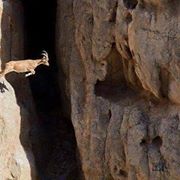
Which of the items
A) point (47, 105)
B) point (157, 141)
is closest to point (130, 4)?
point (157, 141)

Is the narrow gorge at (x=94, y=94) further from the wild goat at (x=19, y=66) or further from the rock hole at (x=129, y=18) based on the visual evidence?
the wild goat at (x=19, y=66)

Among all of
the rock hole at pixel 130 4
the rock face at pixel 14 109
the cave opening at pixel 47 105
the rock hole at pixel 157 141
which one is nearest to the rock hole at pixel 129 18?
the rock hole at pixel 130 4

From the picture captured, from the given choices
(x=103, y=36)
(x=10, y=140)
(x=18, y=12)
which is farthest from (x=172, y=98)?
(x=18, y=12)

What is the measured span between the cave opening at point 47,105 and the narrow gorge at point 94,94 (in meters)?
0.02

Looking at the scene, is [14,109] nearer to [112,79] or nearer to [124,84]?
[112,79]

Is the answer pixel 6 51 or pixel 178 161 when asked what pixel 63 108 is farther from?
pixel 178 161

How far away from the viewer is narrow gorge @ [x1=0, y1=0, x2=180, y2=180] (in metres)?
9.94

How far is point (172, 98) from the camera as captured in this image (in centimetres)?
995

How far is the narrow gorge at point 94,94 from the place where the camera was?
9938 mm

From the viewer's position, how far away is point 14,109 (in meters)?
12.2

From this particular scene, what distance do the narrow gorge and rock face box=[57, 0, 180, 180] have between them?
0.02 meters

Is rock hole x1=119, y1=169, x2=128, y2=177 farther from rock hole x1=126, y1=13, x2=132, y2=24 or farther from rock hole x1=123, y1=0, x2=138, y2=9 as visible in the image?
rock hole x1=123, y1=0, x2=138, y2=9

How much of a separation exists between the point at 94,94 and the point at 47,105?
2.86 metres

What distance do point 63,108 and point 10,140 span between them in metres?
2.13
